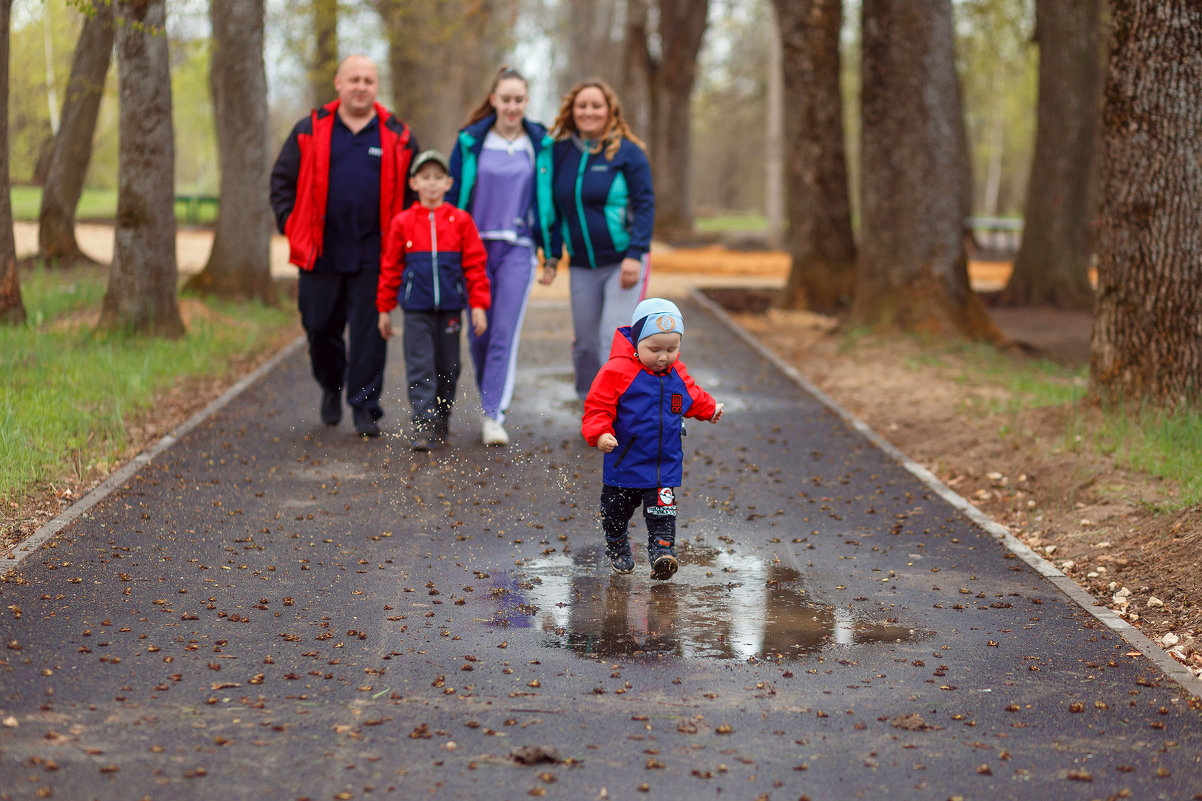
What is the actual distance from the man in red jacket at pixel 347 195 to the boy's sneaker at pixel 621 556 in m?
3.30

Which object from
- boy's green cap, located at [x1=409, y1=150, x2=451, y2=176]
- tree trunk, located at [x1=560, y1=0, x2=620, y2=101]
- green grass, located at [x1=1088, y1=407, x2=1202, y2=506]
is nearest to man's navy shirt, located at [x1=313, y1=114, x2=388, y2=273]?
boy's green cap, located at [x1=409, y1=150, x2=451, y2=176]

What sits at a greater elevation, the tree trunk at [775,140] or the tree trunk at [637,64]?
the tree trunk at [637,64]

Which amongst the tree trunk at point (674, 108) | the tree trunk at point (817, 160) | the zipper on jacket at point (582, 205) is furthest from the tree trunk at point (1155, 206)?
the tree trunk at point (674, 108)

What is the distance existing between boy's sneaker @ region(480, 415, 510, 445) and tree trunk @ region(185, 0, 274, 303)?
8.24 m

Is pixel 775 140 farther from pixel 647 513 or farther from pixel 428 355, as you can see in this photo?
pixel 647 513

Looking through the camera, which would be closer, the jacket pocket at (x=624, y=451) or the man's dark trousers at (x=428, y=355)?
the jacket pocket at (x=624, y=451)

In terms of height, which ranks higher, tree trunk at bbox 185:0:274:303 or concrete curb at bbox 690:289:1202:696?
tree trunk at bbox 185:0:274:303

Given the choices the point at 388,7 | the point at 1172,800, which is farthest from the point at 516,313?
the point at 388,7

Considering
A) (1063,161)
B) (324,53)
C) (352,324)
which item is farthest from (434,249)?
(324,53)

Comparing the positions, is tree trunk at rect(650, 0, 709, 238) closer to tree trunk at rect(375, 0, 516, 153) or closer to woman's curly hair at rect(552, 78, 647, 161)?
tree trunk at rect(375, 0, 516, 153)

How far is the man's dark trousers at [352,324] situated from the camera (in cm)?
873

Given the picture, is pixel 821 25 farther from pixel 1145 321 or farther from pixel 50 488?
pixel 50 488

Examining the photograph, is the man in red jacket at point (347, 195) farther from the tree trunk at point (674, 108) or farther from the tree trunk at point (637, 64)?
the tree trunk at point (637, 64)

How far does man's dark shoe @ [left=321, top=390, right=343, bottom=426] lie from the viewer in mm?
9328
